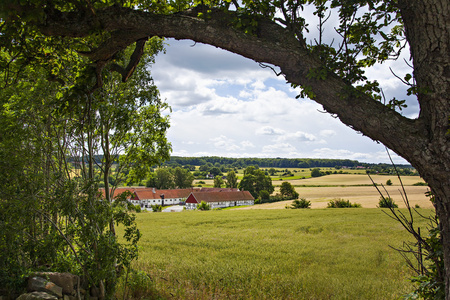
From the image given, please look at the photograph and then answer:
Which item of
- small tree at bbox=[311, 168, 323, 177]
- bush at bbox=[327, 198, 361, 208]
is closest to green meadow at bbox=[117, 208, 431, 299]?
bush at bbox=[327, 198, 361, 208]

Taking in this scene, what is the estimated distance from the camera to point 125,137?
7734mm

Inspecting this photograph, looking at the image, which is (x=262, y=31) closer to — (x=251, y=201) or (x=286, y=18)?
(x=286, y=18)

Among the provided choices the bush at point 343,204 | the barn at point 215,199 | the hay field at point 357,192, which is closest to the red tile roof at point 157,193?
the barn at point 215,199

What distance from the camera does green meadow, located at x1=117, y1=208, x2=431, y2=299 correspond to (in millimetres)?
8070

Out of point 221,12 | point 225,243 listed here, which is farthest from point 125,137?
point 225,243

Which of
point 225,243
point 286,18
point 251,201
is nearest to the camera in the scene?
point 286,18

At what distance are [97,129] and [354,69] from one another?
18.0 ft

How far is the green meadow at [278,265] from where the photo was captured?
8070 mm

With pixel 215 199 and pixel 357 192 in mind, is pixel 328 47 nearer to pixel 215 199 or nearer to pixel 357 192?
pixel 357 192

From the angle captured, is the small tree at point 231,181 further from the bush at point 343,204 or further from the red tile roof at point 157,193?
the bush at point 343,204

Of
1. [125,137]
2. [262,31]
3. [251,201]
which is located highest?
[262,31]

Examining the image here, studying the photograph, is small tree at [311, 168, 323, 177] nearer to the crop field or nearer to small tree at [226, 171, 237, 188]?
the crop field

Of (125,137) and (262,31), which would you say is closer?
(262,31)

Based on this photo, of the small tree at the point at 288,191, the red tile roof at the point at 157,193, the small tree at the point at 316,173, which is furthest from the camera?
the small tree at the point at 316,173
